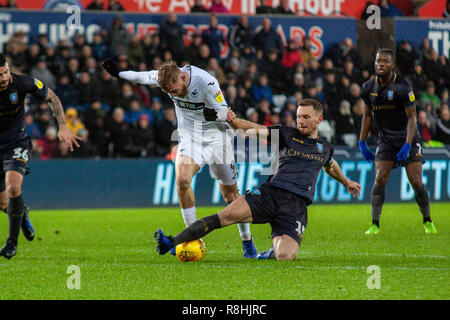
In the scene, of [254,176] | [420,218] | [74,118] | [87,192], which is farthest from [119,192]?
[420,218]

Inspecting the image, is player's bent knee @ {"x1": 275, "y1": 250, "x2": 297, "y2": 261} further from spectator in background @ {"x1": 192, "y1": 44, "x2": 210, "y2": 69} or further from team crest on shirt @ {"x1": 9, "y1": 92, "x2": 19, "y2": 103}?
spectator in background @ {"x1": 192, "y1": 44, "x2": 210, "y2": 69}

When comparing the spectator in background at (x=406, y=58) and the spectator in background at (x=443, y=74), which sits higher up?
the spectator in background at (x=406, y=58)

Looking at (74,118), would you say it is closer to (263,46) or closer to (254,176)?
(254,176)

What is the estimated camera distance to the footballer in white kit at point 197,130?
7.39 metres

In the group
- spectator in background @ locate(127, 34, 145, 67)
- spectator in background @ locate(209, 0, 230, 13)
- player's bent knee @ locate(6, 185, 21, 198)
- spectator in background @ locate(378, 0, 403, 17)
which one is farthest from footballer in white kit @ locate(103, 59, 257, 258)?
spectator in background @ locate(378, 0, 403, 17)

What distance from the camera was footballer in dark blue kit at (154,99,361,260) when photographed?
691 cm

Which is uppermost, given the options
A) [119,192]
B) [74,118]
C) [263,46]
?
[263,46]

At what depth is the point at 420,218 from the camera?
1251cm

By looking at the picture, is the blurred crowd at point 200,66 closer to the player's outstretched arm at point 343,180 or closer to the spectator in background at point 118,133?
the spectator in background at point 118,133

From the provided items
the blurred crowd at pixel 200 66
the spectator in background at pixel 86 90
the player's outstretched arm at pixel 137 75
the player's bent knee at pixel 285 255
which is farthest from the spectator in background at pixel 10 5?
the player's bent knee at pixel 285 255

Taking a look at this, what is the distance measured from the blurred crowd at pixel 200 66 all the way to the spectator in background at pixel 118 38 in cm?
2

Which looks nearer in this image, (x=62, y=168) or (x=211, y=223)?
(x=211, y=223)

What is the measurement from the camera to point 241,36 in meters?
17.2

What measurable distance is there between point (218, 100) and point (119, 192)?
8.12 meters
